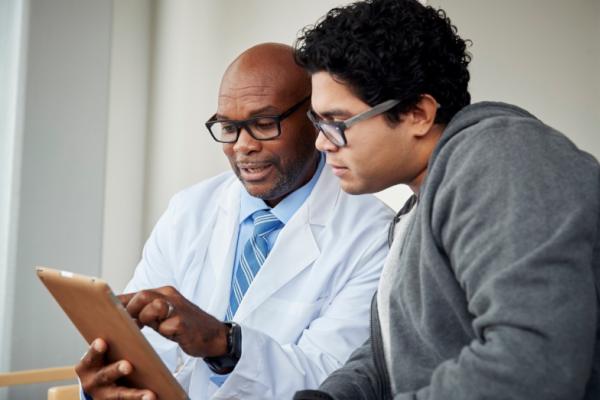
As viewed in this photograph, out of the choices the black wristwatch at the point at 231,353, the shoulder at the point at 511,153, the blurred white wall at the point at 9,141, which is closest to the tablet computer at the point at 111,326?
the black wristwatch at the point at 231,353

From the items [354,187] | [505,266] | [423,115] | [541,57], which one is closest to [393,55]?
[423,115]

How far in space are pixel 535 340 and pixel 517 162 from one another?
254 millimetres

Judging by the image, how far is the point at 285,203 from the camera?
2.10 metres

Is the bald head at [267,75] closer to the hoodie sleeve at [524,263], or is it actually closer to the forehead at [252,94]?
the forehead at [252,94]

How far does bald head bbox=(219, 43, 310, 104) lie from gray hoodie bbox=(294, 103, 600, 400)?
93 cm

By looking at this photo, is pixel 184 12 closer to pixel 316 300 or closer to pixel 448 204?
pixel 316 300

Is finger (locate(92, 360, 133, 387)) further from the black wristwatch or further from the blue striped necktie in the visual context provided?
the blue striped necktie

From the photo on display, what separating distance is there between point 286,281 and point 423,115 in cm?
76

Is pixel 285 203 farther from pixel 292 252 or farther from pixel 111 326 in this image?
pixel 111 326

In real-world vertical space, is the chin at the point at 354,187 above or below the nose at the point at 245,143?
below

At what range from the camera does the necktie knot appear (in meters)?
→ 2.07

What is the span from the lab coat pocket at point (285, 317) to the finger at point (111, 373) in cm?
54

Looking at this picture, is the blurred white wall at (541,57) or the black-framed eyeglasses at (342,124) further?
the blurred white wall at (541,57)

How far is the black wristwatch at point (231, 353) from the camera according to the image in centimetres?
163
